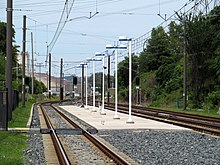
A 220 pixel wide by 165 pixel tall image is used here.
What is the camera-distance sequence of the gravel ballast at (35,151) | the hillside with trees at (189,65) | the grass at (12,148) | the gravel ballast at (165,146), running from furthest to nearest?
the hillside with trees at (189,65)
the gravel ballast at (165,146)
the gravel ballast at (35,151)
the grass at (12,148)

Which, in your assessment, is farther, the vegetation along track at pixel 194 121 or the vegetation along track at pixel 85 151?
the vegetation along track at pixel 194 121

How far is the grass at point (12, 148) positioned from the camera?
14586mm

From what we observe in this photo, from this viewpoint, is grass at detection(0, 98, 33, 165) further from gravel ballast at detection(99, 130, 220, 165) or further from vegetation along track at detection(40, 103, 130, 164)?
gravel ballast at detection(99, 130, 220, 165)

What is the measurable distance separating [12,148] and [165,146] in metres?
5.48

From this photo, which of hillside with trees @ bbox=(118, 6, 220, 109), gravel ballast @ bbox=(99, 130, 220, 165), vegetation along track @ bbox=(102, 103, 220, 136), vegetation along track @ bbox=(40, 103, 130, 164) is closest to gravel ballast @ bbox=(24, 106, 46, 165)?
vegetation along track @ bbox=(40, 103, 130, 164)

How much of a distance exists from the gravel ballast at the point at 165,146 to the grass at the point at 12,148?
11.1 ft

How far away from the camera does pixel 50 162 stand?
14969mm

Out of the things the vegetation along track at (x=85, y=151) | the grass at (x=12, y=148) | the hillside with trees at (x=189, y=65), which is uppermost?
the hillside with trees at (x=189, y=65)

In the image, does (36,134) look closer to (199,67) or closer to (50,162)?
(50,162)

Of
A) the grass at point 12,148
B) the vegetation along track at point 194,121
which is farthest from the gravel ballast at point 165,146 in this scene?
the grass at point 12,148

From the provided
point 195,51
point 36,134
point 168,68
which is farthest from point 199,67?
point 36,134

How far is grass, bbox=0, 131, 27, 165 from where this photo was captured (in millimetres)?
14586

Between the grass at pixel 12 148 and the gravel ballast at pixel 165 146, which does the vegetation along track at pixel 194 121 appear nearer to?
the gravel ballast at pixel 165 146

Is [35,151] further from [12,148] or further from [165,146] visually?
[165,146]
